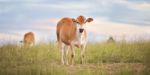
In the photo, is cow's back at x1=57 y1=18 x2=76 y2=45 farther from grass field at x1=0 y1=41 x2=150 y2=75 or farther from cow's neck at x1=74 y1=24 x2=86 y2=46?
grass field at x1=0 y1=41 x2=150 y2=75

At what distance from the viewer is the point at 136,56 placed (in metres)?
19.6

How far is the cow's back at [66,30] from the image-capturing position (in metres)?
19.2

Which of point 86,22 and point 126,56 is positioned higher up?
point 86,22

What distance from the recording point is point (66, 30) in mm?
19844

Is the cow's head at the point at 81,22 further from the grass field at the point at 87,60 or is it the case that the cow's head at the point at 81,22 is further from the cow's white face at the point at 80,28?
the grass field at the point at 87,60

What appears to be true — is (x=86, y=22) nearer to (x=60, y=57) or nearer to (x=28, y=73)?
(x=60, y=57)

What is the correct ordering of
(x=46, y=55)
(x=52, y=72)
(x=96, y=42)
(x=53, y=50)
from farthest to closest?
1. (x=96, y=42)
2. (x=53, y=50)
3. (x=46, y=55)
4. (x=52, y=72)

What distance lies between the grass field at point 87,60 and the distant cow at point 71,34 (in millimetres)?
558

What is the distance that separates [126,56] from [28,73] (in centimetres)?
669

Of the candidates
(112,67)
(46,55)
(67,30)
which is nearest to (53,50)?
(46,55)

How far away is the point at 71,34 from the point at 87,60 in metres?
1.34

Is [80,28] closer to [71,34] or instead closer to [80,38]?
[80,38]

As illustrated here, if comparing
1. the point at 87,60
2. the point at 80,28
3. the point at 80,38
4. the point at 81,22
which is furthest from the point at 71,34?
the point at 87,60

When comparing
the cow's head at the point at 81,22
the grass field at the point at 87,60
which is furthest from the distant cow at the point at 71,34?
the grass field at the point at 87,60
